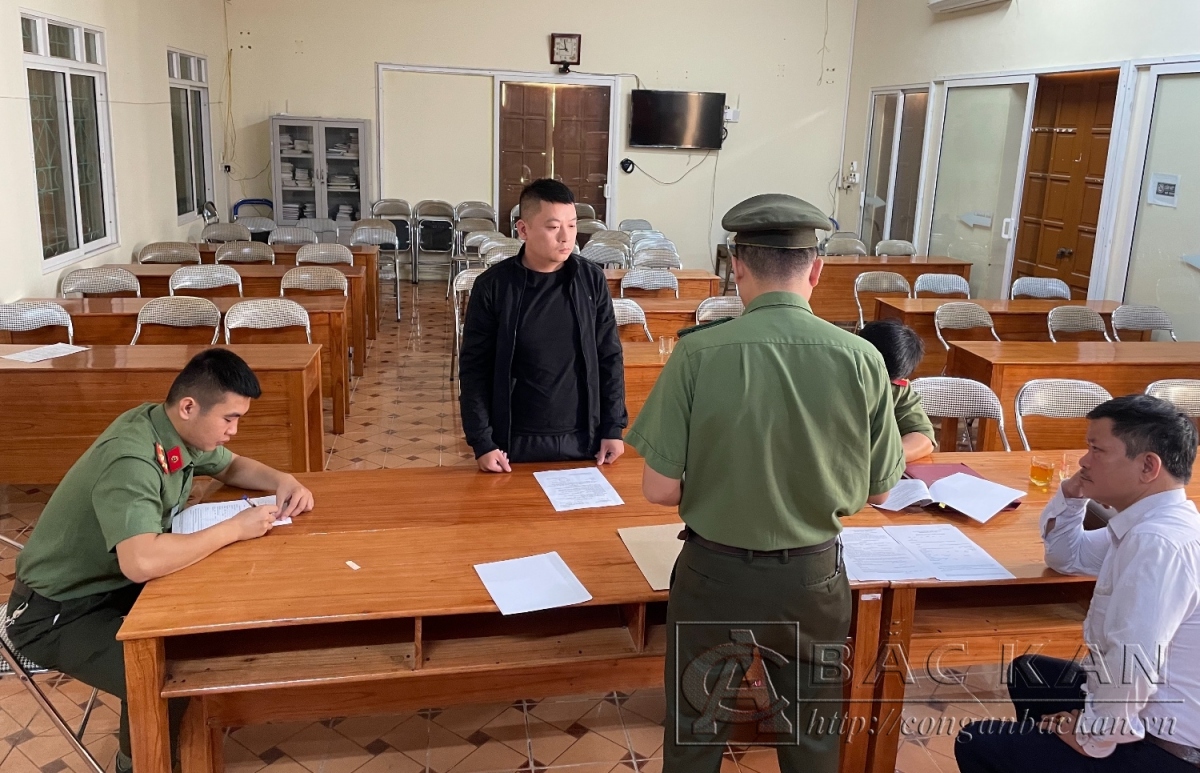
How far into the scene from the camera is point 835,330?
5.79ft

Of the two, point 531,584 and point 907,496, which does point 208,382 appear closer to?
point 531,584

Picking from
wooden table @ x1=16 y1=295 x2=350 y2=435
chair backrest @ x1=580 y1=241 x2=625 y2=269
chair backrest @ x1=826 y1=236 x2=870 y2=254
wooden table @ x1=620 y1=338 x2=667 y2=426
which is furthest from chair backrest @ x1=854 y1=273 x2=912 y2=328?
wooden table @ x1=16 y1=295 x2=350 y2=435

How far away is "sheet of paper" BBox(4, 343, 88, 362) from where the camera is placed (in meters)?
4.36

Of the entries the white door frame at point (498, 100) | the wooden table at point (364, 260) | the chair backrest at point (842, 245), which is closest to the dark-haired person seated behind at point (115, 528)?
the wooden table at point (364, 260)

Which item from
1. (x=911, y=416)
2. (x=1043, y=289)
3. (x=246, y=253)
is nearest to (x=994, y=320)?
(x=1043, y=289)

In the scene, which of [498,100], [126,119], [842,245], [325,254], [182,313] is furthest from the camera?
[498,100]

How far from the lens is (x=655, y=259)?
8.56 m

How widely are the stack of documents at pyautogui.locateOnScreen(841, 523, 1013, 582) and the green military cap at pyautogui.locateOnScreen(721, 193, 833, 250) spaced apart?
0.95 meters

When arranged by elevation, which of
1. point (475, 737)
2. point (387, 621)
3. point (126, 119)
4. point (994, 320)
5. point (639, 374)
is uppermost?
point (126, 119)

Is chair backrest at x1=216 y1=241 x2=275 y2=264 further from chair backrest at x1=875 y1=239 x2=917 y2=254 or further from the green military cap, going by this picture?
the green military cap

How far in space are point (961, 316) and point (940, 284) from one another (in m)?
1.36

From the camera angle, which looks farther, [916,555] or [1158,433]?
[916,555]

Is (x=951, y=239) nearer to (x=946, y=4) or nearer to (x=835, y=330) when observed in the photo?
(x=946, y=4)

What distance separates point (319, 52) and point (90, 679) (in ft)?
33.3
